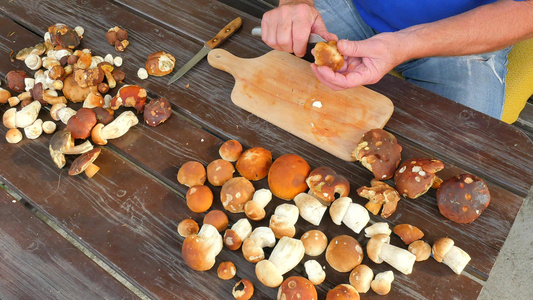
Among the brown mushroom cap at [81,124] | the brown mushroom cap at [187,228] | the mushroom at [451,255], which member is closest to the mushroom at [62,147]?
the brown mushroom cap at [81,124]

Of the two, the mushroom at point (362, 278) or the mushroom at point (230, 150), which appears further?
the mushroom at point (230, 150)

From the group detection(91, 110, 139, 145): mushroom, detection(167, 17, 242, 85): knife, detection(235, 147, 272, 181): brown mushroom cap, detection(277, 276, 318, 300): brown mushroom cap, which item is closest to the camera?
detection(277, 276, 318, 300): brown mushroom cap

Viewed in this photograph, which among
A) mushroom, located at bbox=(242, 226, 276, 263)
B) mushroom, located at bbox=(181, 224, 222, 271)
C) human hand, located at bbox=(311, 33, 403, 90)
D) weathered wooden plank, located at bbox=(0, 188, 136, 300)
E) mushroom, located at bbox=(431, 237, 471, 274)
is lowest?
weathered wooden plank, located at bbox=(0, 188, 136, 300)

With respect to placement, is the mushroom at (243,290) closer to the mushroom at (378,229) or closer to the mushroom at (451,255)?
the mushroom at (378,229)

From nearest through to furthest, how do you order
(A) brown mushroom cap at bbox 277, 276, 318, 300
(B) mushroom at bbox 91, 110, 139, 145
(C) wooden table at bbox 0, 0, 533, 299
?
1. (A) brown mushroom cap at bbox 277, 276, 318, 300
2. (C) wooden table at bbox 0, 0, 533, 299
3. (B) mushroom at bbox 91, 110, 139, 145

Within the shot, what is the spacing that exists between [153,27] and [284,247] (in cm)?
114

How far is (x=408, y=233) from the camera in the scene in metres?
1.07

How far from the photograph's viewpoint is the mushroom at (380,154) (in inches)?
45.2

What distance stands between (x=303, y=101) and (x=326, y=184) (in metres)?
0.37

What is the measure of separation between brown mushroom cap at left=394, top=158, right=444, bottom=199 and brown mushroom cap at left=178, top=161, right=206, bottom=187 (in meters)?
0.61

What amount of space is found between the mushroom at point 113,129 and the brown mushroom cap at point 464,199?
1055 mm

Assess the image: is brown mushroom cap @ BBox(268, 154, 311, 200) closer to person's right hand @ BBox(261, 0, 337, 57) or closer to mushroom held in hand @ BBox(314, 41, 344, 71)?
mushroom held in hand @ BBox(314, 41, 344, 71)

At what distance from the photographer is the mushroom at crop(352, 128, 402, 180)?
1147 mm

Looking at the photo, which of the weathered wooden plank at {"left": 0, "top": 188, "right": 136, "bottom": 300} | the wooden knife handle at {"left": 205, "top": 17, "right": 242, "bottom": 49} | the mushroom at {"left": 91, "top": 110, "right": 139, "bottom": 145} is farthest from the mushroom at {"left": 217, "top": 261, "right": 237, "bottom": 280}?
the wooden knife handle at {"left": 205, "top": 17, "right": 242, "bottom": 49}
